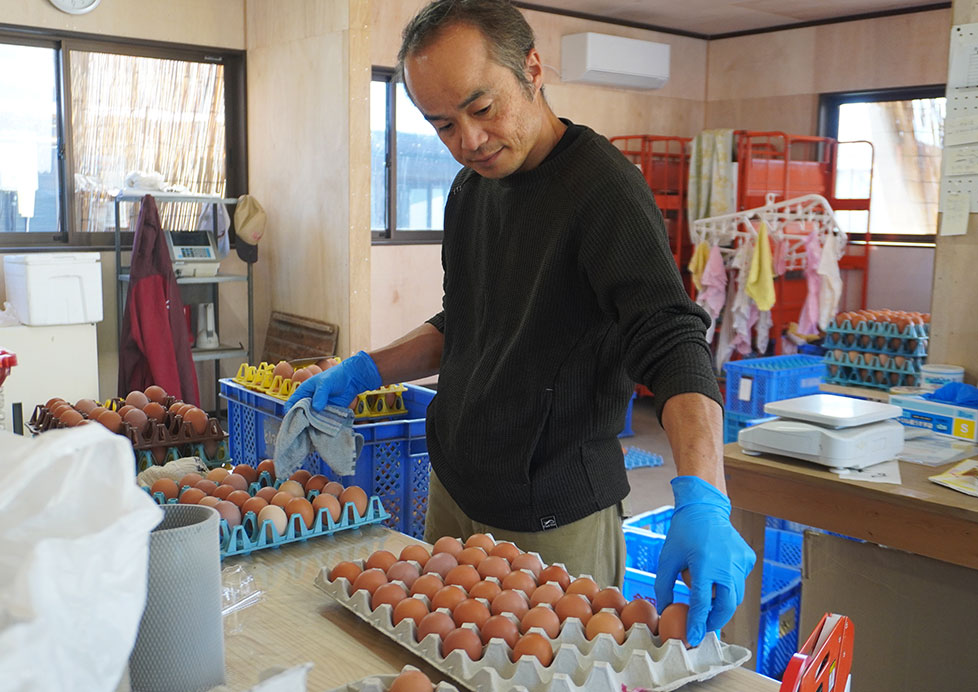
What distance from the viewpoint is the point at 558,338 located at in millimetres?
1594

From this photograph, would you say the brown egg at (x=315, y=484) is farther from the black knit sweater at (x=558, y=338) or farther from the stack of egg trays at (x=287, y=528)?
the black knit sweater at (x=558, y=338)

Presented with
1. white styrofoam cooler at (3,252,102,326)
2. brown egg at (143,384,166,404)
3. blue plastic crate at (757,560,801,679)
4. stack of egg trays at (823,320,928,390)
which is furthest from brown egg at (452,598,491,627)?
white styrofoam cooler at (3,252,102,326)

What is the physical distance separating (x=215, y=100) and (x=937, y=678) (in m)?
5.25

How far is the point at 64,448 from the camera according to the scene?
2.57ft

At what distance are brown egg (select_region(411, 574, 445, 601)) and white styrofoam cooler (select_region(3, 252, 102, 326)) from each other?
388 cm

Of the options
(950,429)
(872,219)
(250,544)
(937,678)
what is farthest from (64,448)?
(872,219)

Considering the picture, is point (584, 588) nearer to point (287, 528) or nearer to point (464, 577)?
point (464, 577)

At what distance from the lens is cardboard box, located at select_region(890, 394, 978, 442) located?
2.69 metres

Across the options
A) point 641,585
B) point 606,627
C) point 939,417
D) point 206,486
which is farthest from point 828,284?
point 606,627

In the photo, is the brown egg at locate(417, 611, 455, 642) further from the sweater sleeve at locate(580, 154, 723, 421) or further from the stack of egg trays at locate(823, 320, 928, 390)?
the stack of egg trays at locate(823, 320, 928, 390)

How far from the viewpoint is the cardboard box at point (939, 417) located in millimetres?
2689

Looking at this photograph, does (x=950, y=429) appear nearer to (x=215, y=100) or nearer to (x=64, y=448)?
(x=64, y=448)

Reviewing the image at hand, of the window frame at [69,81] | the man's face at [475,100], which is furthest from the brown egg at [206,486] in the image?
the window frame at [69,81]

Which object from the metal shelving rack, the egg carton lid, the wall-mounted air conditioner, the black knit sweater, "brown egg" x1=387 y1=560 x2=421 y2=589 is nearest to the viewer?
the egg carton lid
